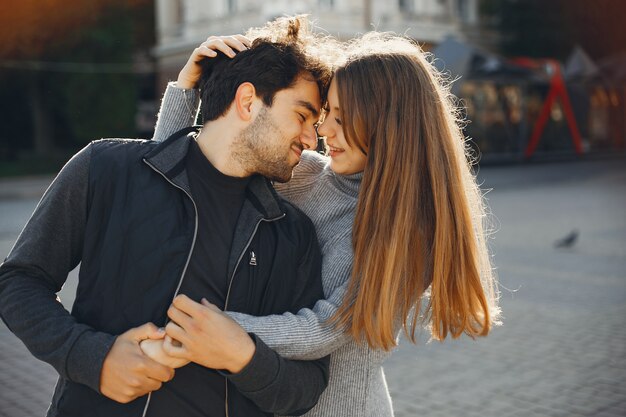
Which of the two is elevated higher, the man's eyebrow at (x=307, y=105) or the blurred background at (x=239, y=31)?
the man's eyebrow at (x=307, y=105)

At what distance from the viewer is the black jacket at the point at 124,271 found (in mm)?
1884

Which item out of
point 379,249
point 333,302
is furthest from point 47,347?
point 379,249

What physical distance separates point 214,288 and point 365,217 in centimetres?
50

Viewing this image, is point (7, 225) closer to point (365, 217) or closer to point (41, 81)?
point (365, 217)

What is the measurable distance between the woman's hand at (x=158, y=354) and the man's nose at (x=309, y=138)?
79 cm

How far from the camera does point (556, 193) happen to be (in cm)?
1816

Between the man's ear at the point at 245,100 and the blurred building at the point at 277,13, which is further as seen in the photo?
the blurred building at the point at 277,13

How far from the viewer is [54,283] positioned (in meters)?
2.01

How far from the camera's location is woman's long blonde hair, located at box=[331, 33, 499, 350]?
2148 mm

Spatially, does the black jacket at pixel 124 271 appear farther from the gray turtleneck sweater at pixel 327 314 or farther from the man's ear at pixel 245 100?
the man's ear at pixel 245 100

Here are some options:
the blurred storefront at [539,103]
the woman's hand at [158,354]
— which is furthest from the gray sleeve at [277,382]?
the blurred storefront at [539,103]

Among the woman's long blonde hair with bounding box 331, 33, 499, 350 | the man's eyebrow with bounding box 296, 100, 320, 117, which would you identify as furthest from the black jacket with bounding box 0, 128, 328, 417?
the man's eyebrow with bounding box 296, 100, 320, 117

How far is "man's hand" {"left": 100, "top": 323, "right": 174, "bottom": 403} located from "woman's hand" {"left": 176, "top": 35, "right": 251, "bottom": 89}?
35.8 inches

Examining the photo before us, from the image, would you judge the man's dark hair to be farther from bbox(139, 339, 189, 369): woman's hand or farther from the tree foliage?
the tree foliage
